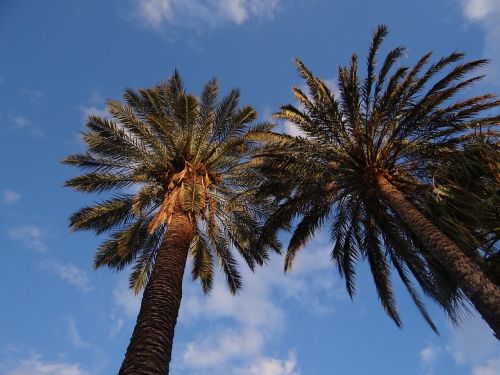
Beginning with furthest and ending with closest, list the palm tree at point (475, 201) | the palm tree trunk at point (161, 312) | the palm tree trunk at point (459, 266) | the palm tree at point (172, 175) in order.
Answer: the palm tree at point (172, 175) < the palm tree at point (475, 201) < the palm tree trunk at point (459, 266) < the palm tree trunk at point (161, 312)

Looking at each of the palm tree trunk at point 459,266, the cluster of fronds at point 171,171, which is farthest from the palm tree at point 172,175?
the palm tree trunk at point 459,266

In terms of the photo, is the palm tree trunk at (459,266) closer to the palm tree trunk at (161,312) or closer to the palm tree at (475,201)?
the palm tree at (475,201)

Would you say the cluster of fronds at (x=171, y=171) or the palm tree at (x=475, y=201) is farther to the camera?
the cluster of fronds at (x=171, y=171)

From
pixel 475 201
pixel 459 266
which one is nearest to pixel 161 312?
pixel 459 266

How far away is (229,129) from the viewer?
605 inches

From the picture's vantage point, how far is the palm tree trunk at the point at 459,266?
7.79m

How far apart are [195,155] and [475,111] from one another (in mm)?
8241

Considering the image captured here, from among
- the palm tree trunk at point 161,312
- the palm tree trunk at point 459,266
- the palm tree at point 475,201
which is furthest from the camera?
the palm tree at point 475,201

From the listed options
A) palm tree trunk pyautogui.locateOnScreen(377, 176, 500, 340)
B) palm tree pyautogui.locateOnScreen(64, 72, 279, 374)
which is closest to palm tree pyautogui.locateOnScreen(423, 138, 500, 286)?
palm tree trunk pyautogui.locateOnScreen(377, 176, 500, 340)

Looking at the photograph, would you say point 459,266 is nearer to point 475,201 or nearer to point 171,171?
point 475,201

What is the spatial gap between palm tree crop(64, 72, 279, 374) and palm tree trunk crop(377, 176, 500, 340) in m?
4.53

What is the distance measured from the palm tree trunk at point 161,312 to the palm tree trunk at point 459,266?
17.3ft

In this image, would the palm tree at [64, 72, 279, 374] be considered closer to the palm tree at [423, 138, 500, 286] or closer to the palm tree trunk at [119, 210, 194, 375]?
the palm tree trunk at [119, 210, 194, 375]

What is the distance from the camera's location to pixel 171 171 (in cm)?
1406
